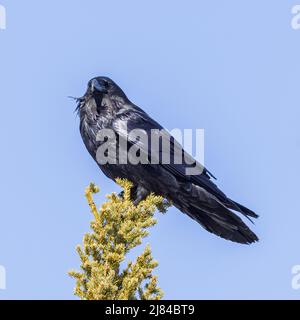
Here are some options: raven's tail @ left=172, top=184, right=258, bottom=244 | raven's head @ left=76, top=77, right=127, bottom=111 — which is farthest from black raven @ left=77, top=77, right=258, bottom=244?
raven's head @ left=76, top=77, right=127, bottom=111

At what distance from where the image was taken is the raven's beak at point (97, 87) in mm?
6930

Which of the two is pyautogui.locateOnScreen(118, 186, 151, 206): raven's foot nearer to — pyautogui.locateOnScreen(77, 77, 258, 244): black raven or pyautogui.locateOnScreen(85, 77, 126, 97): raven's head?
pyautogui.locateOnScreen(77, 77, 258, 244): black raven

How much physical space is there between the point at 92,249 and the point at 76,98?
8.83 feet

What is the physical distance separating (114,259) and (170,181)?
1829mm

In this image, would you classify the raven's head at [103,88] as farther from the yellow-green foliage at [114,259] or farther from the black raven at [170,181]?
the yellow-green foliage at [114,259]

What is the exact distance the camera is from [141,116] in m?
6.89

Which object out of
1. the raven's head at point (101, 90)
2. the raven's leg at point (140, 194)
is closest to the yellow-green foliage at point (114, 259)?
the raven's leg at point (140, 194)

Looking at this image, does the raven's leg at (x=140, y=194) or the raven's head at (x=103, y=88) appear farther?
the raven's head at (x=103, y=88)

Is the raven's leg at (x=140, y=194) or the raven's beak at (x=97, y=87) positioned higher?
the raven's beak at (x=97, y=87)

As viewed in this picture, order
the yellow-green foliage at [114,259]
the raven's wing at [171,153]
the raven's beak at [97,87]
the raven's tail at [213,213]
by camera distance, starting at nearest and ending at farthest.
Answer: the yellow-green foliage at [114,259] < the raven's tail at [213,213] < the raven's wing at [171,153] < the raven's beak at [97,87]

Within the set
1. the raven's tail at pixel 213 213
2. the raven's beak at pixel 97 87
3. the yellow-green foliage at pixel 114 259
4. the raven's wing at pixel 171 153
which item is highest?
the raven's beak at pixel 97 87

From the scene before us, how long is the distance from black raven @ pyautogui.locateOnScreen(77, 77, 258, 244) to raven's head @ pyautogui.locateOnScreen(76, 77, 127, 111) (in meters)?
0.19

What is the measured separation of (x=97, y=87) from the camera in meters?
6.95

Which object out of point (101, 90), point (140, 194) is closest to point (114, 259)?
point (140, 194)
